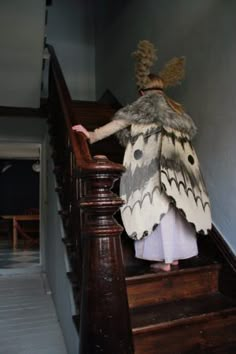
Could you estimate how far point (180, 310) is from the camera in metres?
1.74

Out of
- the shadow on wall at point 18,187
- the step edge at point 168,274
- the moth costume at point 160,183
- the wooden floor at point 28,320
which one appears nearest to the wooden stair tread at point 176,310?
the step edge at point 168,274

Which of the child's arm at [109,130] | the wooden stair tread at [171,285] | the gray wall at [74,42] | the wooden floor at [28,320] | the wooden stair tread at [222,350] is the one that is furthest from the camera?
the gray wall at [74,42]

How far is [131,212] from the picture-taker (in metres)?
1.78

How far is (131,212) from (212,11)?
53.0 inches

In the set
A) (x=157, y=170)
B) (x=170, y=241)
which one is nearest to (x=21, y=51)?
(x=157, y=170)

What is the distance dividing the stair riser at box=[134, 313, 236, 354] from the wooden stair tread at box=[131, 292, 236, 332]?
3cm

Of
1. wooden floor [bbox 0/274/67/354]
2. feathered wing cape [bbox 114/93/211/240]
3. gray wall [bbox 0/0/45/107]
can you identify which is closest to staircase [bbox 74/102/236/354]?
feathered wing cape [bbox 114/93/211/240]

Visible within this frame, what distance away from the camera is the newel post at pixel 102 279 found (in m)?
0.84

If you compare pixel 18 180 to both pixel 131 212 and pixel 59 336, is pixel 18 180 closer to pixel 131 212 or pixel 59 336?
pixel 59 336

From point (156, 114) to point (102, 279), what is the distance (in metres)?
1.16

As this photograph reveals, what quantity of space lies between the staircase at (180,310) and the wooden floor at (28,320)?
87cm

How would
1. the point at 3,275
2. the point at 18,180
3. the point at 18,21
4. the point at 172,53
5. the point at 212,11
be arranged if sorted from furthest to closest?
the point at 18,180
the point at 3,275
the point at 172,53
the point at 18,21
the point at 212,11

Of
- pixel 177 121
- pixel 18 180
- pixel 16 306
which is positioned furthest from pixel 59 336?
pixel 18 180

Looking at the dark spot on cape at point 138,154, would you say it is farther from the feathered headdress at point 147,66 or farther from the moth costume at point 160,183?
the feathered headdress at point 147,66
